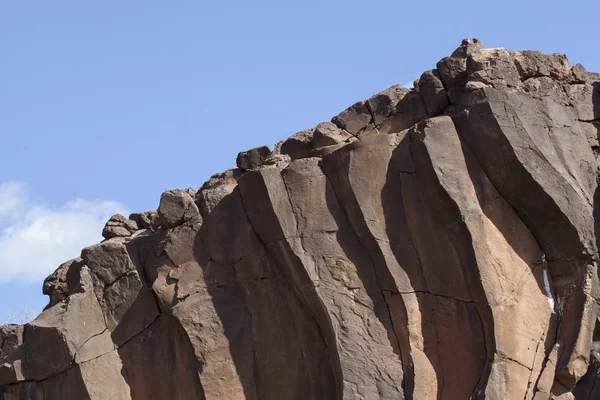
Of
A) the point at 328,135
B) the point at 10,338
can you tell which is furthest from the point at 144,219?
the point at 328,135

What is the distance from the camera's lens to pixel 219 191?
15.8 meters

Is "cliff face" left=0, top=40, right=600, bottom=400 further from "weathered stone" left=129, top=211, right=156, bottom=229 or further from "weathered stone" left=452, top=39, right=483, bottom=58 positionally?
"weathered stone" left=129, top=211, right=156, bottom=229

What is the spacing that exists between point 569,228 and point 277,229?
3252 millimetres

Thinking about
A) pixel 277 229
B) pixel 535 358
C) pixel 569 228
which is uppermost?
pixel 277 229

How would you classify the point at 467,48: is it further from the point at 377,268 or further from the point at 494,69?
the point at 377,268

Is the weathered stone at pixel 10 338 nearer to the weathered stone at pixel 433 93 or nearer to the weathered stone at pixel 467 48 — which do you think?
the weathered stone at pixel 433 93

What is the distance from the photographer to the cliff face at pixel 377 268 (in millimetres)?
13953

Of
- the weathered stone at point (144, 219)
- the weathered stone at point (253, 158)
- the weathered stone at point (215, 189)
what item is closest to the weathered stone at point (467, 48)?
the weathered stone at point (253, 158)

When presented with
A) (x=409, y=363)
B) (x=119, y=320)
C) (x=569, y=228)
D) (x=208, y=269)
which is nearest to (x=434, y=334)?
(x=409, y=363)

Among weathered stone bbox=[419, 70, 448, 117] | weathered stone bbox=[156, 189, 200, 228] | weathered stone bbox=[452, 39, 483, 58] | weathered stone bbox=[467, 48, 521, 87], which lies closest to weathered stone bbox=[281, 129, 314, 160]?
weathered stone bbox=[156, 189, 200, 228]

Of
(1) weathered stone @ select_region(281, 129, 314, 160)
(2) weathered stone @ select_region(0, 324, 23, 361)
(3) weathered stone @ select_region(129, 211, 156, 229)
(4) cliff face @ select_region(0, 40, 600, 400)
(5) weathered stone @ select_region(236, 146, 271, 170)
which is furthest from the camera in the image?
(2) weathered stone @ select_region(0, 324, 23, 361)

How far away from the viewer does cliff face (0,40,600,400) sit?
549 inches

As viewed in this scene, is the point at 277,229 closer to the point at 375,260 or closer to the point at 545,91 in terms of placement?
the point at 375,260

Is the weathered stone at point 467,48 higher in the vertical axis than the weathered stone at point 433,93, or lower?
higher
